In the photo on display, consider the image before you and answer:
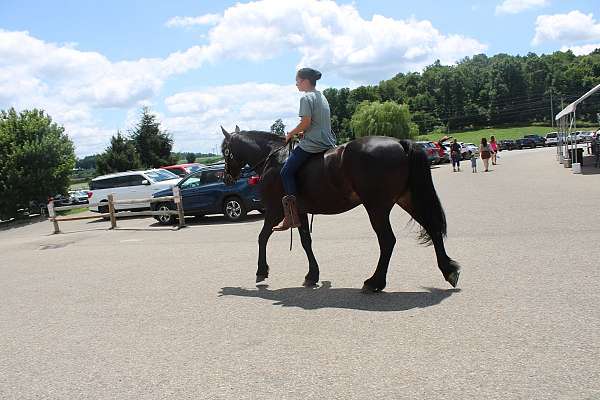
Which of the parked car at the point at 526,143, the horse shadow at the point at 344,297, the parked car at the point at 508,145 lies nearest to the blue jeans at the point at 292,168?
the horse shadow at the point at 344,297

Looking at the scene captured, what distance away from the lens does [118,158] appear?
49625mm

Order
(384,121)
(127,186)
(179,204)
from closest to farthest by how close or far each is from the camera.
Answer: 1. (179,204)
2. (127,186)
3. (384,121)

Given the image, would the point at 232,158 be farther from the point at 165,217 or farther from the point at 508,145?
the point at 508,145

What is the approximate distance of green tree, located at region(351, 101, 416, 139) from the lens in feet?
232

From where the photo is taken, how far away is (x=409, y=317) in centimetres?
520

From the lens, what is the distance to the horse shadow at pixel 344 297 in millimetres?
5684

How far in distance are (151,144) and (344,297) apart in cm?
5186

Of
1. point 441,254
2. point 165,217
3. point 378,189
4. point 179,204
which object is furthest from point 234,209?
point 441,254

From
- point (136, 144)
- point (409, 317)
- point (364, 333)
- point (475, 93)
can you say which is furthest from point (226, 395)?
point (475, 93)

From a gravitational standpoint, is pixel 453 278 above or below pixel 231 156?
below

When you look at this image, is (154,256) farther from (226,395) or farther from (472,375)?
(472,375)

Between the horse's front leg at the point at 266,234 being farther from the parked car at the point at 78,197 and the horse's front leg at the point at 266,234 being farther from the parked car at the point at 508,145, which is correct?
the parked car at the point at 508,145

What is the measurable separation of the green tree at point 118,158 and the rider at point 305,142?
149ft

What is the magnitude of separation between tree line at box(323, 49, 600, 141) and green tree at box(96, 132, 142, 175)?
85.2 meters
